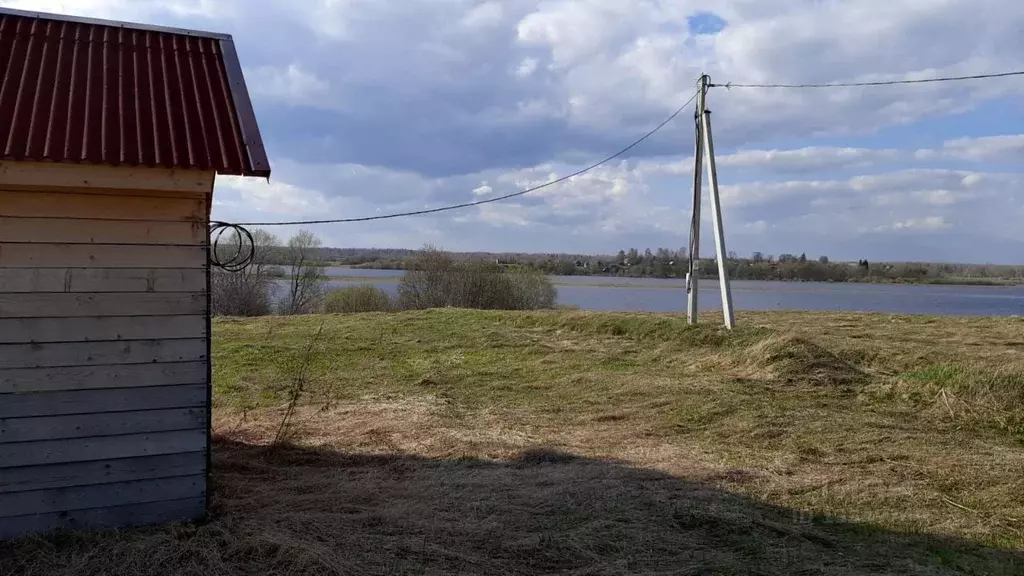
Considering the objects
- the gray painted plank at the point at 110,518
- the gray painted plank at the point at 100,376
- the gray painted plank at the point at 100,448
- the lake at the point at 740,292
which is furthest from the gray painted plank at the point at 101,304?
the lake at the point at 740,292

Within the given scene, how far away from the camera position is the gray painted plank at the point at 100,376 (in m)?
3.87

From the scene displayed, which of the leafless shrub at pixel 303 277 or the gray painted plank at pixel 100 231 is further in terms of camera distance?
the leafless shrub at pixel 303 277

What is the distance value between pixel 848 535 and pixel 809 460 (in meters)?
1.79

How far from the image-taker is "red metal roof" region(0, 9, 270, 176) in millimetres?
3830

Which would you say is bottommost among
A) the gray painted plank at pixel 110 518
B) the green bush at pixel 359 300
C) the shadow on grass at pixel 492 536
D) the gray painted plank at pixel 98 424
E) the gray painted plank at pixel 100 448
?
the green bush at pixel 359 300

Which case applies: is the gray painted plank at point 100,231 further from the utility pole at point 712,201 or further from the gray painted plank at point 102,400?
the utility pole at point 712,201

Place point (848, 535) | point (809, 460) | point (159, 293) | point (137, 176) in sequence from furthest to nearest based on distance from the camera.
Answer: point (809, 460) → point (848, 535) → point (159, 293) → point (137, 176)

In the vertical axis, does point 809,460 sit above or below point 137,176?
below

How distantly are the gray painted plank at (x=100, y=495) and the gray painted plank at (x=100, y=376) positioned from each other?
1.93 feet

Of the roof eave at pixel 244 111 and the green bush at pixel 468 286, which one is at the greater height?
the roof eave at pixel 244 111

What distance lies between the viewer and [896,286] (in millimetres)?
46625

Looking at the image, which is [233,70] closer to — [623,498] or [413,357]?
[623,498]

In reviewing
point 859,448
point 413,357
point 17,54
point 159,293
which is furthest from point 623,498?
point 413,357

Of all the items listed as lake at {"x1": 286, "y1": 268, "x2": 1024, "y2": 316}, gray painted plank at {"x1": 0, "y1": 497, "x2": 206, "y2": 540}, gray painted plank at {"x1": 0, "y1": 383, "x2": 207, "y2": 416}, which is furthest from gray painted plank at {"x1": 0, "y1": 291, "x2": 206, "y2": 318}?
lake at {"x1": 286, "y1": 268, "x2": 1024, "y2": 316}
